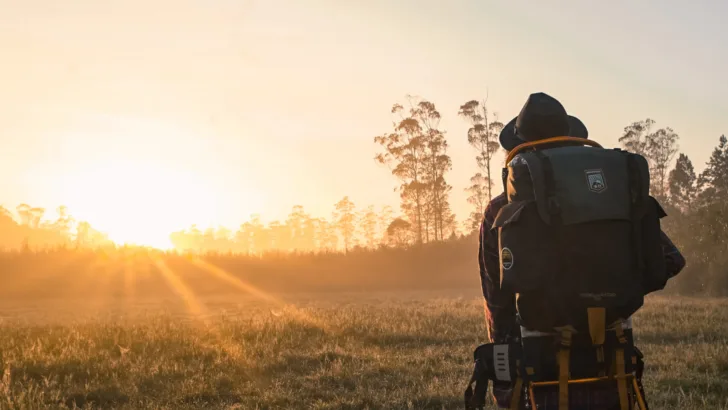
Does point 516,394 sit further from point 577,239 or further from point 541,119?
point 541,119

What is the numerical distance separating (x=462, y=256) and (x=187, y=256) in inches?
681

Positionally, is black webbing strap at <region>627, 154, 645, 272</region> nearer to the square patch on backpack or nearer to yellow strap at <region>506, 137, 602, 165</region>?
the square patch on backpack

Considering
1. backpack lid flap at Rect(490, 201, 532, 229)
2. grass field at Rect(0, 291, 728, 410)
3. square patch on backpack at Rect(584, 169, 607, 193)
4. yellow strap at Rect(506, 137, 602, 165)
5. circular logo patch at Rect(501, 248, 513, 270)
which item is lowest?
grass field at Rect(0, 291, 728, 410)

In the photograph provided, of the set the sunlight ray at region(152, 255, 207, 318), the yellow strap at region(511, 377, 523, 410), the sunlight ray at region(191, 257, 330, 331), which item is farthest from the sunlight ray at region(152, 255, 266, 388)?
the yellow strap at region(511, 377, 523, 410)

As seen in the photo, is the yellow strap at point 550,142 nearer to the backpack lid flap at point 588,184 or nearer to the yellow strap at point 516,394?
the backpack lid flap at point 588,184

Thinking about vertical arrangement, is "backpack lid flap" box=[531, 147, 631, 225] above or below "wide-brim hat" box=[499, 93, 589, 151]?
below

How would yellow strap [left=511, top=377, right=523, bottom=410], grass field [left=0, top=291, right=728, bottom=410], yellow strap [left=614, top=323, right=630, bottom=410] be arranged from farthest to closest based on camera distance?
grass field [left=0, top=291, right=728, bottom=410], yellow strap [left=511, top=377, right=523, bottom=410], yellow strap [left=614, top=323, right=630, bottom=410]

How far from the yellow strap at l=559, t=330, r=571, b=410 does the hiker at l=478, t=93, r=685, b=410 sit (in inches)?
3.5

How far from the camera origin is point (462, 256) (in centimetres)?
3812

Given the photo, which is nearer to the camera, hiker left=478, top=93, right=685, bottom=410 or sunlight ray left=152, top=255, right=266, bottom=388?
hiker left=478, top=93, right=685, bottom=410

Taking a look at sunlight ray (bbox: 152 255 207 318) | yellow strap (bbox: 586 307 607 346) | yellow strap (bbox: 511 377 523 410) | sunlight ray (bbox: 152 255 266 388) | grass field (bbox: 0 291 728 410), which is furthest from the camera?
sunlight ray (bbox: 152 255 207 318)

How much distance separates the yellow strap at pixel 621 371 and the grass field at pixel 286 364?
357 cm

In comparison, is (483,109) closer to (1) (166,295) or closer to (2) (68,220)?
(1) (166,295)

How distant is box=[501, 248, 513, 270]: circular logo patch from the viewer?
92.1 inches
